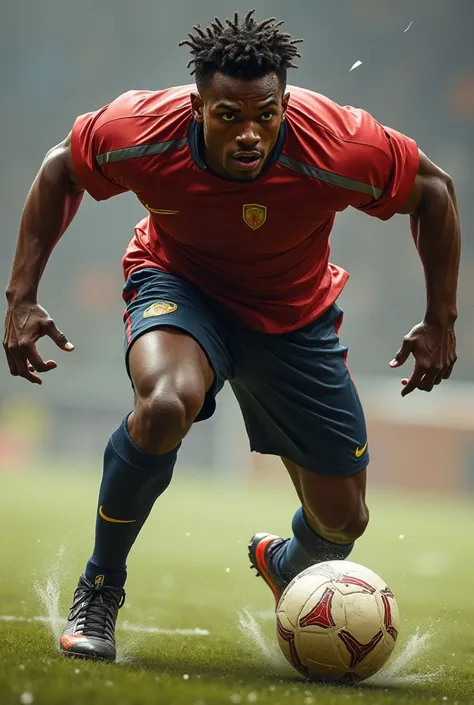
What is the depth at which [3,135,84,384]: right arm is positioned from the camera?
3.30 meters

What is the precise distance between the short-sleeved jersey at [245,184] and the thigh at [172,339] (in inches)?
3.8

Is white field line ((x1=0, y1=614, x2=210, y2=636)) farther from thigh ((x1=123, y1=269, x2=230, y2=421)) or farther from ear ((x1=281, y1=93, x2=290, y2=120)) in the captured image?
ear ((x1=281, y1=93, x2=290, y2=120))

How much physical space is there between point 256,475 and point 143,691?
1352cm

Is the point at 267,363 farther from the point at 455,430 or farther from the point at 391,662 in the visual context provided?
the point at 455,430

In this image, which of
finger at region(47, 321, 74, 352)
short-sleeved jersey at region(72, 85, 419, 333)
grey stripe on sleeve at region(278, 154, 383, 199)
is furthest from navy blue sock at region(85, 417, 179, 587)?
grey stripe on sleeve at region(278, 154, 383, 199)

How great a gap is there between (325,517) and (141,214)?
16.0 metres

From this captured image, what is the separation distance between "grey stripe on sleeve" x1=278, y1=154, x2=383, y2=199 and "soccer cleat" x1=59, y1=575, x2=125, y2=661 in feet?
4.44

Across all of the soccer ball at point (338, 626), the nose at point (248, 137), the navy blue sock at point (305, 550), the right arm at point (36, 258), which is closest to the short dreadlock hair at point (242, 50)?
the nose at point (248, 137)

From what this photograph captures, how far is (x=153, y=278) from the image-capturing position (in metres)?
3.48

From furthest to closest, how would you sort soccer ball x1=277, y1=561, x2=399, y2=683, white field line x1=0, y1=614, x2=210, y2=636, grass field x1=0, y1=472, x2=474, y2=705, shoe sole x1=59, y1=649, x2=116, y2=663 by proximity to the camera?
white field line x1=0, y1=614, x2=210, y2=636, shoe sole x1=59, y1=649, x2=116, y2=663, soccer ball x1=277, y1=561, x2=399, y2=683, grass field x1=0, y1=472, x2=474, y2=705

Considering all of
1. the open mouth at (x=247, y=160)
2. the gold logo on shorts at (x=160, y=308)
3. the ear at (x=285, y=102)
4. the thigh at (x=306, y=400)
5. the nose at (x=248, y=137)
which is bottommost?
the thigh at (x=306, y=400)

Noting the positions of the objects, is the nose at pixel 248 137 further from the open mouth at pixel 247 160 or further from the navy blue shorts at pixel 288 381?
the navy blue shorts at pixel 288 381

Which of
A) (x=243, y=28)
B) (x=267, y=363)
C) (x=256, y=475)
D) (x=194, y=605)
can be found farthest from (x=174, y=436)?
(x=256, y=475)

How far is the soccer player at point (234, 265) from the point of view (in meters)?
3.03
